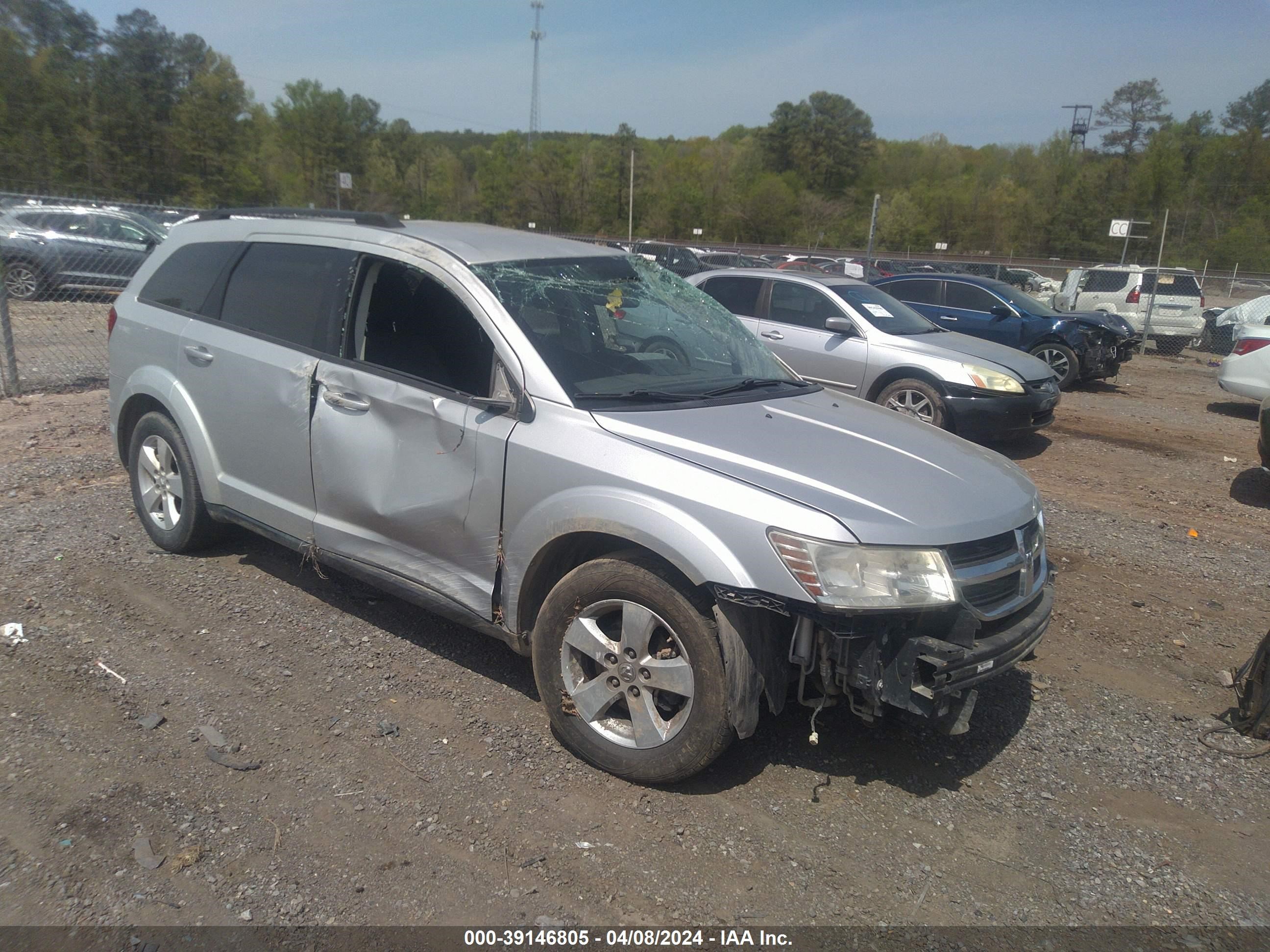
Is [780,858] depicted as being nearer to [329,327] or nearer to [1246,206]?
[329,327]

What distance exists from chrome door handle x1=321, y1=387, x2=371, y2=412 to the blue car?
35.7ft

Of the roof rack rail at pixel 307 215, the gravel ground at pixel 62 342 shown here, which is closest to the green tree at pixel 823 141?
the gravel ground at pixel 62 342

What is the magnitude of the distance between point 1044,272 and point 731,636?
41.2 metres

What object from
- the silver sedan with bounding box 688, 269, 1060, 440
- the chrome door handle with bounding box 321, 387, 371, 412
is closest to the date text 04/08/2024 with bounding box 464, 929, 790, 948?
the chrome door handle with bounding box 321, 387, 371, 412

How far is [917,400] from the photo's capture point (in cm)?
884

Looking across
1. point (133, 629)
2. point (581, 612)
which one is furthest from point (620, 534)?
point (133, 629)

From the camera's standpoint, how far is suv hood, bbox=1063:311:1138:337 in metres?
13.3

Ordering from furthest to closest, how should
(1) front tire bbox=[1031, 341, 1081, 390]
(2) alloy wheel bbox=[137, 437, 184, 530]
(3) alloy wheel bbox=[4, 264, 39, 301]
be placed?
1. (3) alloy wheel bbox=[4, 264, 39, 301]
2. (1) front tire bbox=[1031, 341, 1081, 390]
3. (2) alloy wheel bbox=[137, 437, 184, 530]

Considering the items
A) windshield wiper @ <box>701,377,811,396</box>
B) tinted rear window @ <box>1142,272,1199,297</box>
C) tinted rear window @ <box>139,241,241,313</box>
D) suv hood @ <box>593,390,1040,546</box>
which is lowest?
suv hood @ <box>593,390,1040,546</box>

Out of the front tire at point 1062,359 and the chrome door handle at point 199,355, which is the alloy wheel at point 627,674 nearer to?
the chrome door handle at point 199,355

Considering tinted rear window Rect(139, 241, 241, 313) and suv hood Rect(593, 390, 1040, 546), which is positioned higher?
tinted rear window Rect(139, 241, 241, 313)

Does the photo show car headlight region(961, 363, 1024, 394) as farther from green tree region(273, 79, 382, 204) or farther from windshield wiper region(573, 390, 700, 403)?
green tree region(273, 79, 382, 204)

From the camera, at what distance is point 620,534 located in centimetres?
311

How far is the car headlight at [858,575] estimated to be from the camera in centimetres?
283
